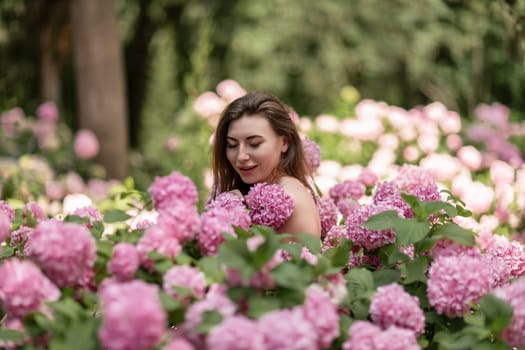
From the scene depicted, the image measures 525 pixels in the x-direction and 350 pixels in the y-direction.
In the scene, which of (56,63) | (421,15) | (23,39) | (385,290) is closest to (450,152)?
(421,15)

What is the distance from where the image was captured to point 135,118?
12.5m

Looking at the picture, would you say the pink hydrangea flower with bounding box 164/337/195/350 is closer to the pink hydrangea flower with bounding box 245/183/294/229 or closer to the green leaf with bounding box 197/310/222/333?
the green leaf with bounding box 197/310/222/333

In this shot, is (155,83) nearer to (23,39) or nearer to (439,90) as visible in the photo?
(23,39)

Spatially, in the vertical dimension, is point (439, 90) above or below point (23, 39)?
below

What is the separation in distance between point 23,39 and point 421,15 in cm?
542

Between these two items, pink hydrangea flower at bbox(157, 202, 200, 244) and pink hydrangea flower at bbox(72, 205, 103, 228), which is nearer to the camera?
pink hydrangea flower at bbox(157, 202, 200, 244)

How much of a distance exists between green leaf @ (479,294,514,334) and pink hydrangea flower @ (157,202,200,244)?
62 cm

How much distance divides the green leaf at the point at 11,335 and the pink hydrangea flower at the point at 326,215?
1436 millimetres

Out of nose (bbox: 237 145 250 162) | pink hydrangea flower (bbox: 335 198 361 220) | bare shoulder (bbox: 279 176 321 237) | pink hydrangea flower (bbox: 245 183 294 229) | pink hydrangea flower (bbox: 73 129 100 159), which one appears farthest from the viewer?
pink hydrangea flower (bbox: 73 129 100 159)

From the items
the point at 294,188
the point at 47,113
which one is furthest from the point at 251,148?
the point at 47,113

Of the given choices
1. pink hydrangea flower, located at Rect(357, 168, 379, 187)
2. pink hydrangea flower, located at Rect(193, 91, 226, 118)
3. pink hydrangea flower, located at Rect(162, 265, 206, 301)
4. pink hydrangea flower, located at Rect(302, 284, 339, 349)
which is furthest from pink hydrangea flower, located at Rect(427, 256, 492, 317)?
pink hydrangea flower, located at Rect(193, 91, 226, 118)

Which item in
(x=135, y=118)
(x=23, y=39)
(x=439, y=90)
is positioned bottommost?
(x=135, y=118)

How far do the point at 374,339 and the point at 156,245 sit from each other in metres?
0.47

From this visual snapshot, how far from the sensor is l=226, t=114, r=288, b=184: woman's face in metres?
2.37
